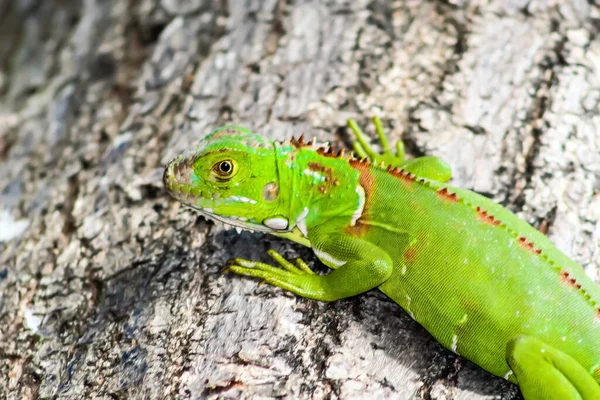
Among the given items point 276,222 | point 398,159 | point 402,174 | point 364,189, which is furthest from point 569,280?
point 276,222

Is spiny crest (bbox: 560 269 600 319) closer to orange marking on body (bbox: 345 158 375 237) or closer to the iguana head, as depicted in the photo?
orange marking on body (bbox: 345 158 375 237)

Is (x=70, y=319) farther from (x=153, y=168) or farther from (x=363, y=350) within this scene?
(x=363, y=350)

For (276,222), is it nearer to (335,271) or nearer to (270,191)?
(270,191)

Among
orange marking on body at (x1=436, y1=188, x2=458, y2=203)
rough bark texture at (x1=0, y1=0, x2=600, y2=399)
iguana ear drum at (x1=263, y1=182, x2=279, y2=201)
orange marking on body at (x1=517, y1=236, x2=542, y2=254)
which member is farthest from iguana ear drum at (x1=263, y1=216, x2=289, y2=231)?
orange marking on body at (x1=517, y1=236, x2=542, y2=254)

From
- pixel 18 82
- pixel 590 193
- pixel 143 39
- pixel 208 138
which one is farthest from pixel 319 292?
pixel 18 82

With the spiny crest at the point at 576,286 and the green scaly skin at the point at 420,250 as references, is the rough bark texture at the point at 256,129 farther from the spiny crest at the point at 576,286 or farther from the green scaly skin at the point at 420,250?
the spiny crest at the point at 576,286

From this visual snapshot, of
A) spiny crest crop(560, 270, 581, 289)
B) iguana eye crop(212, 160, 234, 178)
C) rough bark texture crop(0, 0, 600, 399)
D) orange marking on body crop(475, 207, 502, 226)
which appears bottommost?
rough bark texture crop(0, 0, 600, 399)
